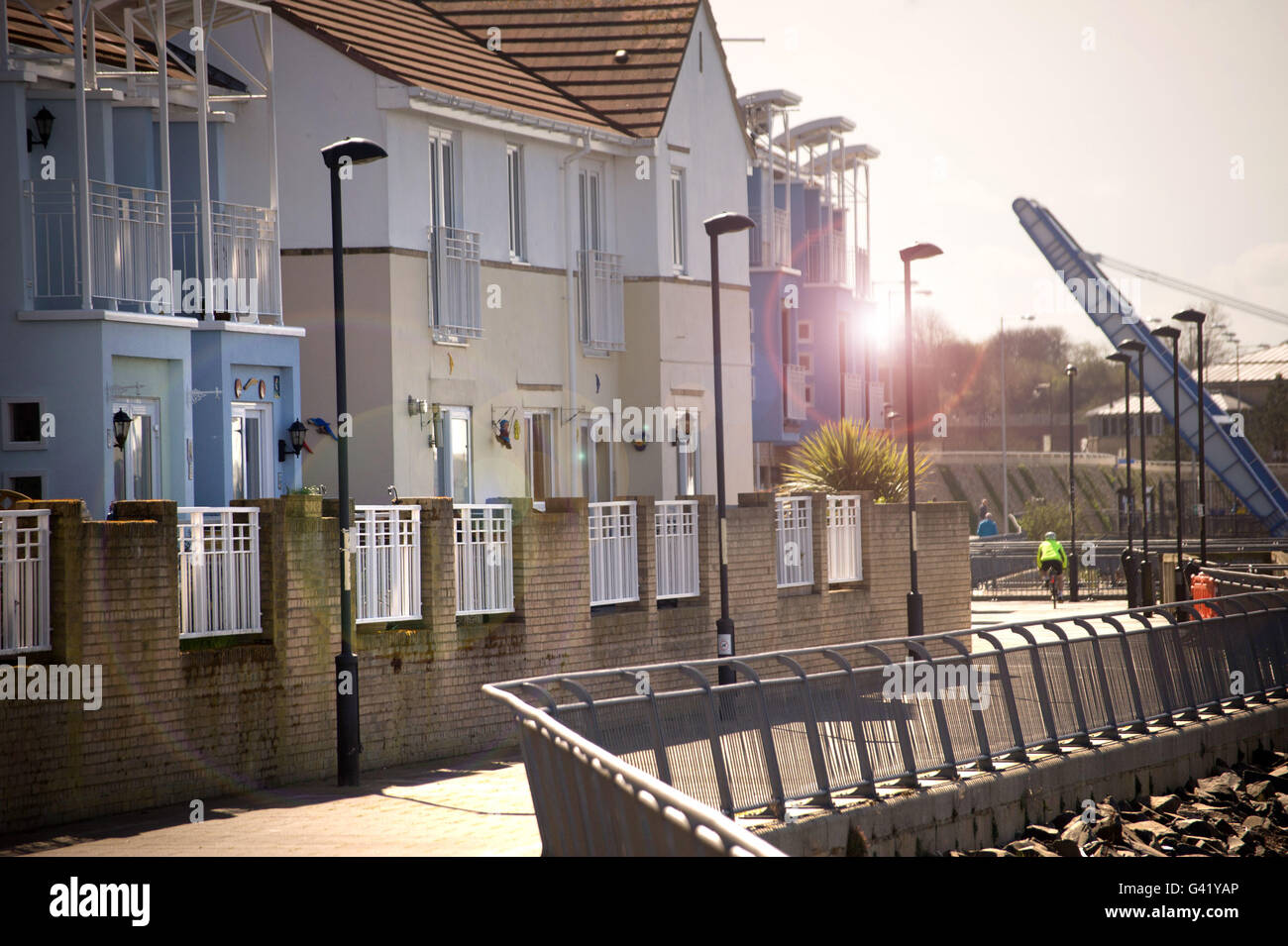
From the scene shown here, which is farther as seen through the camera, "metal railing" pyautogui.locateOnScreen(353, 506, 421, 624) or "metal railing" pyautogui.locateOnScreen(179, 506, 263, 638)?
"metal railing" pyautogui.locateOnScreen(353, 506, 421, 624)

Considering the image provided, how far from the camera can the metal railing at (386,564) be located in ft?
54.9

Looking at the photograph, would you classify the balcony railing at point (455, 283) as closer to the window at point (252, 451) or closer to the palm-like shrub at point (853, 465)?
the window at point (252, 451)

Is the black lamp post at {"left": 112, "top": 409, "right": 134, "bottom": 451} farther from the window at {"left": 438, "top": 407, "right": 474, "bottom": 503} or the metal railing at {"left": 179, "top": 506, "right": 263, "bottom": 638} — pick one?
the window at {"left": 438, "top": 407, "right": 474, "bottom": 503}

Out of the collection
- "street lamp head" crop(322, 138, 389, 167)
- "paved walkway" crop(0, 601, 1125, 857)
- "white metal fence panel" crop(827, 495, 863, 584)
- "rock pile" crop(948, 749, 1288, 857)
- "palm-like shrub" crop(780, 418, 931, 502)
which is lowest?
"rock pile" crop(948, 749, 1288, 857)

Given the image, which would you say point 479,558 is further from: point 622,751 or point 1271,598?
point 1271,598

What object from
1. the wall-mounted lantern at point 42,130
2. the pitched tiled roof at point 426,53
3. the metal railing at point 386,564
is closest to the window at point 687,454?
the pitched tiled roof at point 426,53

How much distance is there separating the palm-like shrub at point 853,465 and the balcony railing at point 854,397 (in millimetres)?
20086

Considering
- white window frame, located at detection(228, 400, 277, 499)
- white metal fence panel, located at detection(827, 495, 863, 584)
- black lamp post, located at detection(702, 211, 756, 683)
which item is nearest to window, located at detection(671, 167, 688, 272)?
white metal fence panel, located at detection(827, 495, 863, 584)

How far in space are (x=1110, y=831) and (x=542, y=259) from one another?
14342 millimetres

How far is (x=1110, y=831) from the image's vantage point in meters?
15.7

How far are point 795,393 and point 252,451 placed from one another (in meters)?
22.9

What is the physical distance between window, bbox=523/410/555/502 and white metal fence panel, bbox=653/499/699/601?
15.6 ft

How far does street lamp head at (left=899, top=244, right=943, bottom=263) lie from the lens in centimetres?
2430
